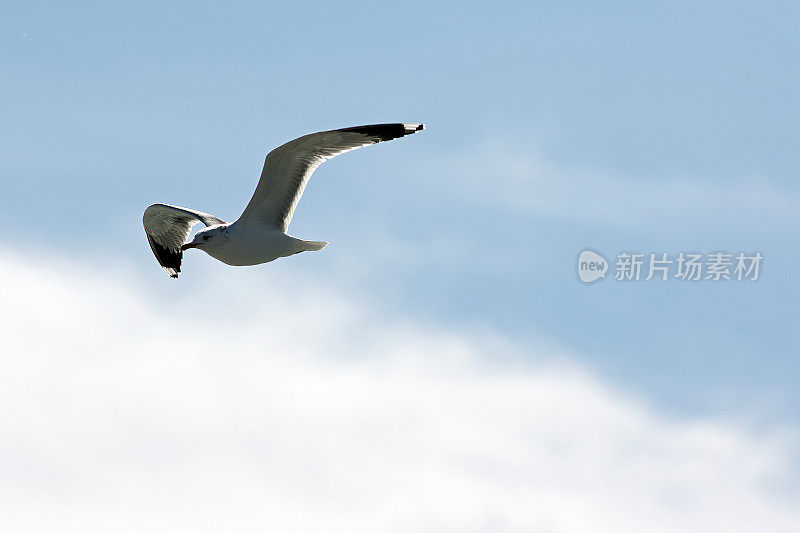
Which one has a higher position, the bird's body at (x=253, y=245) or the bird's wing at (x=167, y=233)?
the bird's wing at (x=167, y=233)

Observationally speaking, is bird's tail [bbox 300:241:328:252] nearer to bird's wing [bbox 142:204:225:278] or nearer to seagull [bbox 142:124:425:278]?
seagull [bbox 142:124:425:278]

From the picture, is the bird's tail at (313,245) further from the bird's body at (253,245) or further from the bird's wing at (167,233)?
the bird's wing at (167,233)

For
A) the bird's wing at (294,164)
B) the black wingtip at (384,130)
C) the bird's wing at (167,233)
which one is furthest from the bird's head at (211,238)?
the bird's wing at (167,233)

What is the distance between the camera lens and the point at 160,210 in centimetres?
1731

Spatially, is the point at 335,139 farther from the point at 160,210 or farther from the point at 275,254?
the point at 160,210

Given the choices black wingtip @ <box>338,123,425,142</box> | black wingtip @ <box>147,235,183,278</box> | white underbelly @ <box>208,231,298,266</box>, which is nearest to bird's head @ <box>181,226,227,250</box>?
white underbelly @ <box>208,231,298,266</box>

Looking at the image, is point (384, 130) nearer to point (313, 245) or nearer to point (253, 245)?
point (313, 245)

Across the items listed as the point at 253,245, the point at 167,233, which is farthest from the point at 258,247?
the point at 167,233

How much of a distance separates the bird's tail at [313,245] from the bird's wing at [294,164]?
579 mm

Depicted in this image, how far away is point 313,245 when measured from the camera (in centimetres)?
1407

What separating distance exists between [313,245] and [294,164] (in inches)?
45.9

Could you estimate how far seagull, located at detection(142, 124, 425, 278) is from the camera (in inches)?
547

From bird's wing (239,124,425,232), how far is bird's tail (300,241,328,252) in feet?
1.90

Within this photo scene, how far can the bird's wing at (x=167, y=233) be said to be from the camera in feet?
57.5
